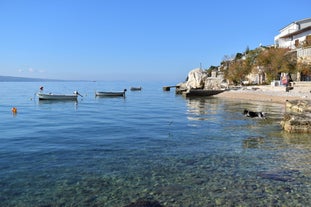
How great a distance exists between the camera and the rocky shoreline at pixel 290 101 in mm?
20522

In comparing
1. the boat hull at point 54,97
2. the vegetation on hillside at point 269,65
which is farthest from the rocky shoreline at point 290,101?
the boat hull at point 54,97

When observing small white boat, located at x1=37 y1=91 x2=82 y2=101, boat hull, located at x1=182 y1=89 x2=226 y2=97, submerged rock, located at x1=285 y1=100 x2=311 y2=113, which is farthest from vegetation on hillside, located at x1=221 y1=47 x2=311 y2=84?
small white boat, located at x1=37 y1=91 x2=82 y2=101

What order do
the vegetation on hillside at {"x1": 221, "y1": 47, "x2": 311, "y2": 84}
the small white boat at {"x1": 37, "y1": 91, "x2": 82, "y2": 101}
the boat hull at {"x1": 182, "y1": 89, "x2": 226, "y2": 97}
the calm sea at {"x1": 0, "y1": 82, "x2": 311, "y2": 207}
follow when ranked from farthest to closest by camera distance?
the boat hull at {"x1": 182, "y1": 89, "x2": 226, "y2": 97} → the vegetation on hillside at {"x1": 221, "y1": 47, "x2": 311, "y2": 84} → the small white boat at {"x1": 37, "y1": 91, "x2": 82, "y2": 101} → the calm sea at {"x1": 0, "y1": 82, "x2": 311, "y2": 207}

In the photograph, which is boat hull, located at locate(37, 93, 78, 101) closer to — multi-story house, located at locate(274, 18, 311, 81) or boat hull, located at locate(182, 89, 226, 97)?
boat hull, located at locate(182, 89, 226, 97)

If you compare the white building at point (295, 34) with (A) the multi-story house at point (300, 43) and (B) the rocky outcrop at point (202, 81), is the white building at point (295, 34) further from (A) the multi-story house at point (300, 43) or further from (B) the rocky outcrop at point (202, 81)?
(B) the rocky outcrop at point (202, 81)

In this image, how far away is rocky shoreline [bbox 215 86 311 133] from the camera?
20.5m

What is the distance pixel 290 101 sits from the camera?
38.5 m

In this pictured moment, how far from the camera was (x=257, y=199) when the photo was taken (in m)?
9.22

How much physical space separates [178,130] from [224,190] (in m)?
12.7

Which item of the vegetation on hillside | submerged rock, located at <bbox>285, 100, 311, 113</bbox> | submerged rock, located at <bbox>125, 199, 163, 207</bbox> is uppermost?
the vegetation on hillside

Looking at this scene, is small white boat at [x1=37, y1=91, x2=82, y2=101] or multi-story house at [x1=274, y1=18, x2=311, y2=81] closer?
small white boat at [x1=37, y1=91, x2=82, y2=101]

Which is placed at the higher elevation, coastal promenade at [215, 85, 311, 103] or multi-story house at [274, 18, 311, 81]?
multi-story house at [274, 18, 311, 81]

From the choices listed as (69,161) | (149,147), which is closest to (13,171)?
(69,161)

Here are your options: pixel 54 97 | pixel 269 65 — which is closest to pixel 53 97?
pixel 54 97
